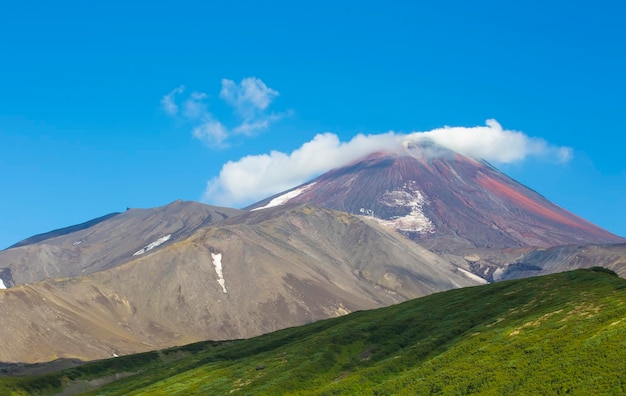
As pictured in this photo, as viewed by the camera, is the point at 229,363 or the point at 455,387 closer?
the point at 455,387

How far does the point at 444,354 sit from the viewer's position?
258ft

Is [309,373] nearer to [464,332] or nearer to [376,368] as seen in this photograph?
[376,368]

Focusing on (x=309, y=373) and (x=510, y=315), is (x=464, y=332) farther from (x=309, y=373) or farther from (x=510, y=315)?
(x=309, y=373)

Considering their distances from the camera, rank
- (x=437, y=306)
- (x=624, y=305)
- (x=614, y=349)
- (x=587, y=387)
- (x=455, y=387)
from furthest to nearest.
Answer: (x=437, y=306)
(x=624, y=305)
(x=455, y=387)
(x=614, y=349)
(x=587, y=387)

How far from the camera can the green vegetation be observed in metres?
63.0

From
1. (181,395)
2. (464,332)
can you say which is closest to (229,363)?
(181,395)

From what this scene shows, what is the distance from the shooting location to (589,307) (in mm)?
77625

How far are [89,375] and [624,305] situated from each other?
9459cm

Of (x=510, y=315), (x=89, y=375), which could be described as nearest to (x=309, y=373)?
(x=510, y=315)

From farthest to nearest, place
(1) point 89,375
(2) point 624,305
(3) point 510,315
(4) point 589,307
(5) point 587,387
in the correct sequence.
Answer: (1) point 89,375, (3) point 510,315, (4) point 589,307, (2) point 624,305, (5) point 587,387

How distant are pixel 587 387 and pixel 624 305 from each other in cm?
1870

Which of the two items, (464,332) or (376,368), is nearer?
→ (376,368)

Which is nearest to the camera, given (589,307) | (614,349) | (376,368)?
(614,349)

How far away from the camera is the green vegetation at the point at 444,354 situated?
63.0 metres
